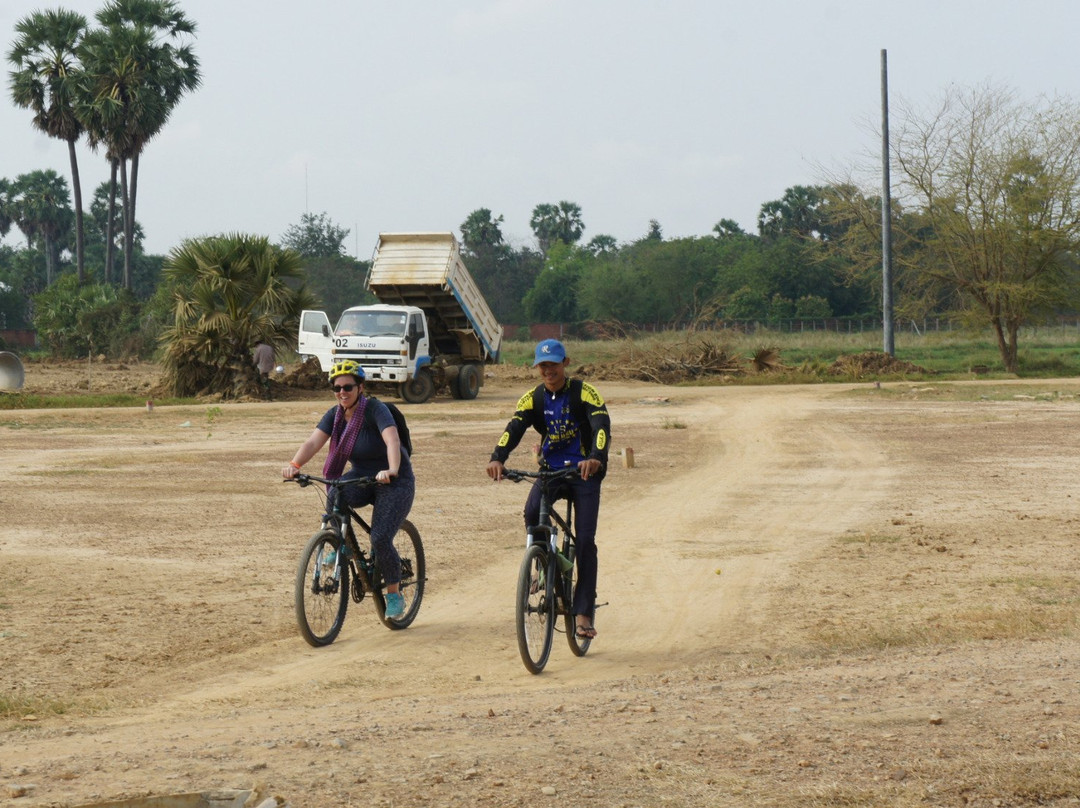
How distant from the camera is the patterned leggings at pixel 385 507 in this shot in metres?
7.99

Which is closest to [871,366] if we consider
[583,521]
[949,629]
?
[949,629]

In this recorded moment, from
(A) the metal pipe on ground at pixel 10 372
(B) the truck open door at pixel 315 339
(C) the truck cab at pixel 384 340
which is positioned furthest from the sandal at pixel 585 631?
(A) the metal pipe on ground at pixel 10 372

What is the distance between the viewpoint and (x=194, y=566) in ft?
34.3

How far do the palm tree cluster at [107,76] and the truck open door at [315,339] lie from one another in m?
26.5

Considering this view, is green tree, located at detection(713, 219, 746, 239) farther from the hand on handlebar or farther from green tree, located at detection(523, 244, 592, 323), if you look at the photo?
the hand on handlebar

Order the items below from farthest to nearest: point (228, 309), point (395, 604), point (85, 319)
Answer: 1. point (85, 319)
2. point (228, 309)
3. point (395, 604)

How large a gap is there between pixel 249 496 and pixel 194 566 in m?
4.42

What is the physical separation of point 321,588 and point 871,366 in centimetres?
3641

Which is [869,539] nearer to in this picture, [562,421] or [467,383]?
[562,421]

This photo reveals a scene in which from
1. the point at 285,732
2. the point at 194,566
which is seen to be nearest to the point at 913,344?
the point at 194,566

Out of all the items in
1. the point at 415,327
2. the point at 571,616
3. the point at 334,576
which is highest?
the point at 415,327

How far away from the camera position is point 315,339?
34.5 m

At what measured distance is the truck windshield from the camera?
1215 inches

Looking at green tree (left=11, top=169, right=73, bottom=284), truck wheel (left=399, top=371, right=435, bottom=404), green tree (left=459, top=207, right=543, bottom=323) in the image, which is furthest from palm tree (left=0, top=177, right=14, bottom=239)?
truck wheel (left=399, top=371, right=435, bottom=404)
